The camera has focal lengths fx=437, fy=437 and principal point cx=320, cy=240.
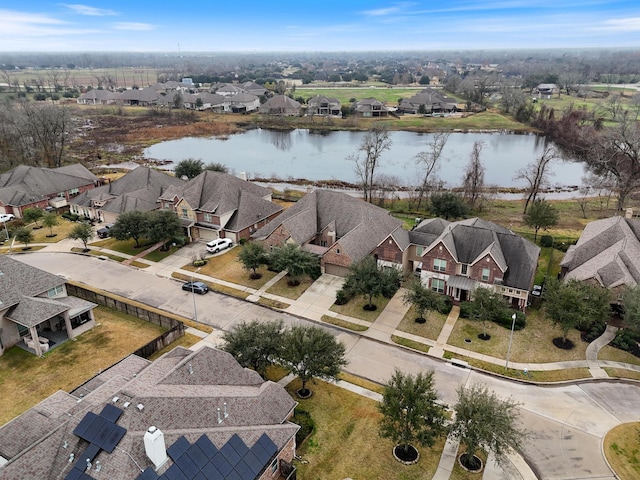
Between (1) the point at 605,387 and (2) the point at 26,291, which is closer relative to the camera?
(1) the point at 605,387

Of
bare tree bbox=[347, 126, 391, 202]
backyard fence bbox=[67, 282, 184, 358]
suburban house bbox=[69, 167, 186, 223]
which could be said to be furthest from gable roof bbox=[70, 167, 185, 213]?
bare tree bbox=[347, 126, 391, 202]

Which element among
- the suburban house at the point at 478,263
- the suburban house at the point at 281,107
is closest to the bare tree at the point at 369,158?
the suburban house at the point at 478,263

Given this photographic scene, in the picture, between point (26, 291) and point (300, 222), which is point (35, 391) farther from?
point (300, 222)

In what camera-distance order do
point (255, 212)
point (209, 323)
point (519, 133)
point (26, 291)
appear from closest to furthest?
point (26, 291) → point (209, 323) → point (255, 212) → point (519, 133)

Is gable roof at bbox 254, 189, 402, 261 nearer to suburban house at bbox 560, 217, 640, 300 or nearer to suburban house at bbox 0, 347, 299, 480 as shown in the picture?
suburban house at bbox 560, 217, 640, 300

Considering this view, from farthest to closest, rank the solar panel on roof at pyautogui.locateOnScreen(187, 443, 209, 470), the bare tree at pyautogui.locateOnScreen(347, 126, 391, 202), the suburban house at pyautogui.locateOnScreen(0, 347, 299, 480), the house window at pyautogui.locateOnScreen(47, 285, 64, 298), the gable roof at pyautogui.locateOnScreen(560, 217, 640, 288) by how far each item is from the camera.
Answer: the bare tree at pyautogui.locateOnScreen(347, 126, 391, 202), the gable roof at pyautogui.locateOnScreen(560, 217, 640, 288), the house window at pyautogui.locateOnScreen(47, 285, 64, 298), the solar panel on roof at pyautogui.locateOnScreen(187, 443, 209, 470), the suburban house at pyautogui.locateOnScreen(0, 347, 299, 480)

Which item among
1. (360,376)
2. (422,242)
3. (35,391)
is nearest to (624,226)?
(422,242)

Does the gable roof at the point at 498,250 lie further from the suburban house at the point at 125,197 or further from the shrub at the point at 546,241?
the suburban house at the point at 125,197
